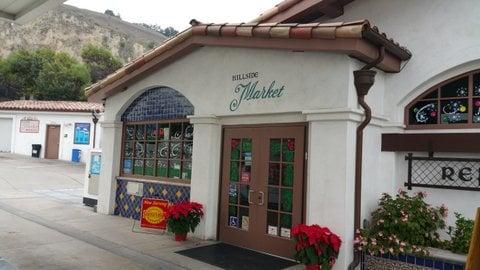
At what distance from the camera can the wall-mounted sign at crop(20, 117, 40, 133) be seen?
26.7 meters

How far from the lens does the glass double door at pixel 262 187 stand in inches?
267

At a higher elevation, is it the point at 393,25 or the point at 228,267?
the point at 393,25

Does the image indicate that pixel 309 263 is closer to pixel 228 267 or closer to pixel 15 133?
pixel 228 267

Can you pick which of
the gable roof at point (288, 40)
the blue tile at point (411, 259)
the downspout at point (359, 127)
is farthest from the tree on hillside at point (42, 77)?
the blue tile at point (411, 259)

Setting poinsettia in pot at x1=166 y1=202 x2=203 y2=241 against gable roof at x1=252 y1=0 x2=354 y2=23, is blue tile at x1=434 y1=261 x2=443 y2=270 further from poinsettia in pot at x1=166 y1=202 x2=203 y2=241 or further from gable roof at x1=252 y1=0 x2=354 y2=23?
gable roof at x1=252 y1=0 x2=354 y2=23

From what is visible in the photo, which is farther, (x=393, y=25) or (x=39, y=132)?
(x=39, y=132)

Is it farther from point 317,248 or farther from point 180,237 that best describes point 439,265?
point 180,237

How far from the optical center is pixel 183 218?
7.62 meters

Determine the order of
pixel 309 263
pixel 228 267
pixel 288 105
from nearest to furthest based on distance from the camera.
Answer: pixel 309 263
pixel 228 267
pixel 288 105

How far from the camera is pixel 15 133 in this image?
27.6 meters

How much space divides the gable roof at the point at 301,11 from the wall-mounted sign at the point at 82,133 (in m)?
19.4

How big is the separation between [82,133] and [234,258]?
821 inches

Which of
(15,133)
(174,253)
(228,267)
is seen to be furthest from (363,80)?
(15,133)

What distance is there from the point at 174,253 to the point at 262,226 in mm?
1533
